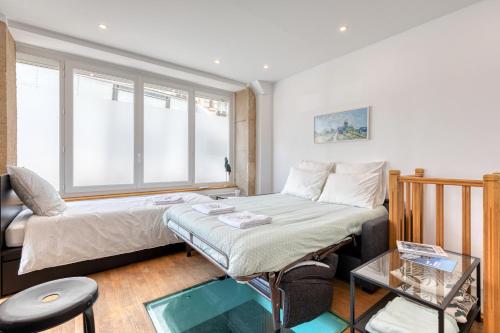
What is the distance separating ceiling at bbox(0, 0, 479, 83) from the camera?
2.15 metres

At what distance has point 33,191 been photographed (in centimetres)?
212

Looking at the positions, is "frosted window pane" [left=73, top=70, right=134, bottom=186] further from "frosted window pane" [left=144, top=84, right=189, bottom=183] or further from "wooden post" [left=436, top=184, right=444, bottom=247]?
"wooden post" [left=436, top=184, right=444, bottom=247]

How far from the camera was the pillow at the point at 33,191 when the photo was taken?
204 cm

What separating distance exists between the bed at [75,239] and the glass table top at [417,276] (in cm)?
220

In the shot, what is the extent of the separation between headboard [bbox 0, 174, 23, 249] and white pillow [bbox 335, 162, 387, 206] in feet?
11.2

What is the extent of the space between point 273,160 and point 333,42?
220 centimetres

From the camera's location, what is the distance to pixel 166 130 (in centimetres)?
398

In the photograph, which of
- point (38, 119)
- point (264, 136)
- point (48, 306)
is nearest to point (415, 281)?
point (48, 306)

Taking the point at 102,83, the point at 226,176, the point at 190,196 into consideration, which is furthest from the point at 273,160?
the point at 102,83

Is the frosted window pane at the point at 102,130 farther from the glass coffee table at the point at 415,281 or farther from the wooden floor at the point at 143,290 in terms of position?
the glass coffee table at the point at 415,281

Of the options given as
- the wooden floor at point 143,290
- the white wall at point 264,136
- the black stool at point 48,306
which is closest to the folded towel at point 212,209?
the wooden floor at point 143,290

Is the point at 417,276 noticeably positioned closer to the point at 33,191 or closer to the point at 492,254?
the point at 492,254

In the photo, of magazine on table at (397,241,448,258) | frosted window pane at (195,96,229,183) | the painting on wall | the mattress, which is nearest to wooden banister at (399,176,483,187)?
magazine on table at (397,241,448,258)

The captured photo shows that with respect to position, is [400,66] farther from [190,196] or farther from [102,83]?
[102,83]
